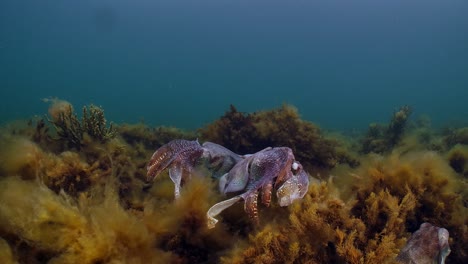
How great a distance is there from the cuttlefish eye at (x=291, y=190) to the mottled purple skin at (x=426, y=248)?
0.80 meters

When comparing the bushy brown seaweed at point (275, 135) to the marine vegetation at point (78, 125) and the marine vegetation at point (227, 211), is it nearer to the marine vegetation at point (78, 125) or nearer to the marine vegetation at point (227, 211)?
the marine vegetation at point (78, 125)

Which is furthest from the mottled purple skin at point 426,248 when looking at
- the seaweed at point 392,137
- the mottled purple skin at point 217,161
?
the seaweed at point 392,137

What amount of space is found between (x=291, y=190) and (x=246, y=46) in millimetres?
187303

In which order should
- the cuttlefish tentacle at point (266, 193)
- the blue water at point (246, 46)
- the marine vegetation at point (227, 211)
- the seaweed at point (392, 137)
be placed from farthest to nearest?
the blue water at point (246, 46)
the seaweed at point (392, 137)
the cuttlefish tentacle at point (266, 193)
the marine vegetation at point (227, 211)

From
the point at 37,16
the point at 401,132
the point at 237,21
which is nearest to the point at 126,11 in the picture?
the point at 37,16

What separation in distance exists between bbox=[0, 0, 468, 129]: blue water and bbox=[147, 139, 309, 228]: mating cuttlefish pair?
13702cm

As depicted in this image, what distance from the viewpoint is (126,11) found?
176 meters

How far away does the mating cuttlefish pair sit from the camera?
88.5 inches

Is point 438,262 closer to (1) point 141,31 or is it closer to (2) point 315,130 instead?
(2) point 315,130

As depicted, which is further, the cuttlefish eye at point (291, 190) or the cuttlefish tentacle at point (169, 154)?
the cuttlefish tentacle at point (169, 154)

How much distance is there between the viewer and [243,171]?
8.72ft

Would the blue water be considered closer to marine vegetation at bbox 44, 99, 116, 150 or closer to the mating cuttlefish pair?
marine vegetation at bbox 44, 99, 116, 150

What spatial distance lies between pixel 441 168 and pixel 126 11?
199 meters

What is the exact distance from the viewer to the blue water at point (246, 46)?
15238 cm
